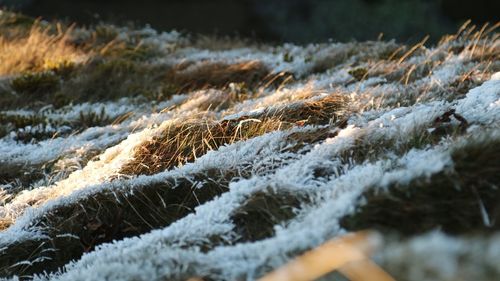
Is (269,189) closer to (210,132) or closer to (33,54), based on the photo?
(210,132)

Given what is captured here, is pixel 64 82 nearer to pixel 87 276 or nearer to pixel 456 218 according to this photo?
pixel 87 276

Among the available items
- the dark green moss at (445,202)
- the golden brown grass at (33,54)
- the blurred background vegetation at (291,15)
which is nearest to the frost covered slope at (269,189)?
the dark green moss at (445,202)

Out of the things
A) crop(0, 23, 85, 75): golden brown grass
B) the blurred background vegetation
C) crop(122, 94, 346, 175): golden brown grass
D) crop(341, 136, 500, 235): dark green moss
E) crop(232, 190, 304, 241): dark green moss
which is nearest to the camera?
crop(341, 136, 500, 235): dark green moss

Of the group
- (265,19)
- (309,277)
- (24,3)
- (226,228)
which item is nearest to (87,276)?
(226,228)

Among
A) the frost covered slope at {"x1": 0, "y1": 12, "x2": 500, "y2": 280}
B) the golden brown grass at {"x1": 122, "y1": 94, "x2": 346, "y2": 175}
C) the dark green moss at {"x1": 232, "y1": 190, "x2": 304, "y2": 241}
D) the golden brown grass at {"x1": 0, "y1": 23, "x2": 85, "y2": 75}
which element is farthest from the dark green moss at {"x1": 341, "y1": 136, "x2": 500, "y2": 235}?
the golden brown grass at {"x1": 0, "y1": 23, "x2": 85, "y2": 75}

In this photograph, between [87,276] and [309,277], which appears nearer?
[309,277]

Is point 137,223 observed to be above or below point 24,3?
below

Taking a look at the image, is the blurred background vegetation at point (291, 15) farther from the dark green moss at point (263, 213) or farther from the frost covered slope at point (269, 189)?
the dark green moss at point (263, 213)

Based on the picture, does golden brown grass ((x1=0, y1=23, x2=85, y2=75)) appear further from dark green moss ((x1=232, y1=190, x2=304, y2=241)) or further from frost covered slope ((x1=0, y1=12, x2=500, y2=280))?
dark green moss ((x1=232, y1=190, x2=304, y2=241))
